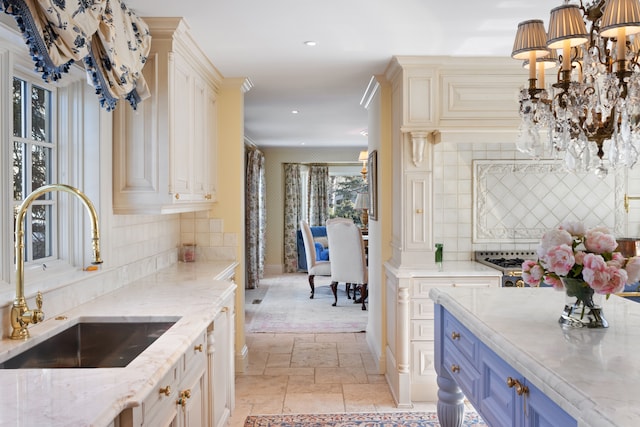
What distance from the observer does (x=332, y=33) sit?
297 centimetres

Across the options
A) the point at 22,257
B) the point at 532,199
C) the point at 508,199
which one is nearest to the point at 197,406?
the point at 22,257

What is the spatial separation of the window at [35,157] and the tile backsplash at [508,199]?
268 centimetres

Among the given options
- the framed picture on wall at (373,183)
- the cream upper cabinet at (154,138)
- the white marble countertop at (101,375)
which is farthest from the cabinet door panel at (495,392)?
the framed picture on wall at (373,183)

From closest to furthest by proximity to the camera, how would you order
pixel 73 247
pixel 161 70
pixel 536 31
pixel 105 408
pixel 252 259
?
1. pixel 105 408
2. pixel 536 31
3. pixel 73 247
4. pixel 161 70
5. pixel 252 259

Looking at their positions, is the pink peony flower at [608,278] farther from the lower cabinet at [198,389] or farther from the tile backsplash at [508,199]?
the tile backsplash at [508,199]

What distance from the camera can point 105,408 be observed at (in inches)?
46.9

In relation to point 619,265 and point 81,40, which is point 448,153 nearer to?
point 619,265

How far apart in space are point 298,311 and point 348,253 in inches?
38.0

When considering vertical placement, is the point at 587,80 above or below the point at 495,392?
above

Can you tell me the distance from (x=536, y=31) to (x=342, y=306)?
5062mm

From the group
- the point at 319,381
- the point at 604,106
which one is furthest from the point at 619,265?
the point at 319,381

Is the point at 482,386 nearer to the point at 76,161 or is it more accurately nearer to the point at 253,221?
the point at 76,161

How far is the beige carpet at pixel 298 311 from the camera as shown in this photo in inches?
220

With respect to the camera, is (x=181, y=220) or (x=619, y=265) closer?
(x=619, y=265)
